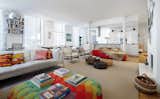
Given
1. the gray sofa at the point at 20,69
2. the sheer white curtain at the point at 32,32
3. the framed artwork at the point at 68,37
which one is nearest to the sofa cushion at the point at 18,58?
the gray sofa at the point at 20,69

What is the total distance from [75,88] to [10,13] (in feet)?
18.1

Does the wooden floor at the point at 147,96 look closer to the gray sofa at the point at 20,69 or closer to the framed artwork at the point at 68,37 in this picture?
the gray sofa at the point at 20,69

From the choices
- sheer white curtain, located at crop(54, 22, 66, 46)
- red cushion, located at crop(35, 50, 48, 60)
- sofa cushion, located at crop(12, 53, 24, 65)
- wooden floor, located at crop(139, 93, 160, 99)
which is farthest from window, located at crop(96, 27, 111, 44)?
wooden floor, located at crop(139, 93, 160, 99)

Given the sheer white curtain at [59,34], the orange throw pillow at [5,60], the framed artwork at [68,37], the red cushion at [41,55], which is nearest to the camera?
the orange throw pillow at [5,60]

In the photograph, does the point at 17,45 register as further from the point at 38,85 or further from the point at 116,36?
the point at 116,36

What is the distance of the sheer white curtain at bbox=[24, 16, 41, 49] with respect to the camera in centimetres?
611

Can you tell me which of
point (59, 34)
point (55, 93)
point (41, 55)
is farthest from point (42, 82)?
point (59, 34)

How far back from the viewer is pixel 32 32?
6.45 metres

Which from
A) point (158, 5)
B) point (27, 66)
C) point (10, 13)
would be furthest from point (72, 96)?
point (10, 13)

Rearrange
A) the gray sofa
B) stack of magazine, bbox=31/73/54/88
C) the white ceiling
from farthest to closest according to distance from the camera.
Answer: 1. the white ceiling
2. the gray sofa
3. stack of magazine, bbox=31/73/54/88

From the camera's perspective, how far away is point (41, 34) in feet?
23.2

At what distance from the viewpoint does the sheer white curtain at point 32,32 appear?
6105 millimetres

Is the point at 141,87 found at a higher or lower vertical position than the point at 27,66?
lower

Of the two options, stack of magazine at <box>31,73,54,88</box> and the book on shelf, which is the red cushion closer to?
stack of magazine at <box>31,73,54,88</box>
